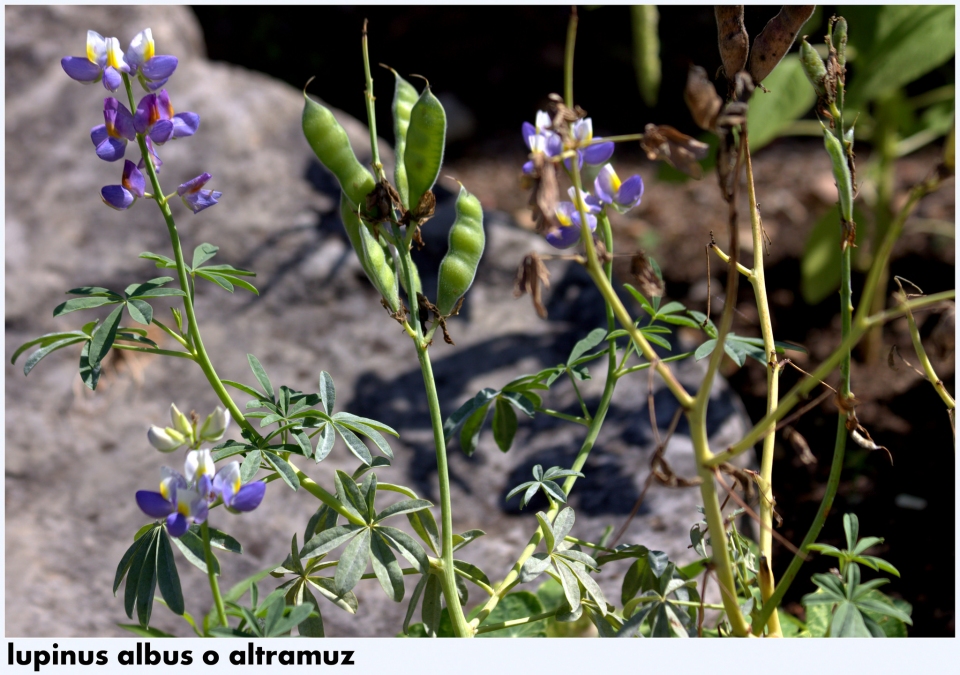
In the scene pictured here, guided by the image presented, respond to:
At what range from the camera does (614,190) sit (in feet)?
2.40

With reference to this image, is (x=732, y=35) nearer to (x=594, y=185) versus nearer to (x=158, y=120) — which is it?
(x=594, y=185)

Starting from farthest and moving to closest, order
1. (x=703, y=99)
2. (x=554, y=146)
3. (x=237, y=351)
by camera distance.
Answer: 1. (x=237, y=351)
2. (x=554, y=146)
3. (x=703, y=99)

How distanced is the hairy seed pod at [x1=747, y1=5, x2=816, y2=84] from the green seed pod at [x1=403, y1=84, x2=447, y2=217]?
0.28m

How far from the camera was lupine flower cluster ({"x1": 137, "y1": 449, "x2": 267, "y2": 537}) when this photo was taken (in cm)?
56

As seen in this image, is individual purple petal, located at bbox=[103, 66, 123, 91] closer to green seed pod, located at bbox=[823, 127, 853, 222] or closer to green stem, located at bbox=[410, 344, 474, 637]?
green stem, located at bbox=[410, 344, 474, 637]

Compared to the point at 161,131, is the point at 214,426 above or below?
below

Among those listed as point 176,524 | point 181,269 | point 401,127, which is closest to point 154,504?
point 176,524

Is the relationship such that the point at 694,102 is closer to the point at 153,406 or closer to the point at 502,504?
the point at 502,504

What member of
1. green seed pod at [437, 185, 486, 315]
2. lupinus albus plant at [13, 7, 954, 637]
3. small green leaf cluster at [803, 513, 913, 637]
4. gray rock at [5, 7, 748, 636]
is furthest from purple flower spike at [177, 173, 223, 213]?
gray rock at [5, 7, 748, 636]

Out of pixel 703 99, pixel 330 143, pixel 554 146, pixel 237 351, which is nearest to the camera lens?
pixel 703 99

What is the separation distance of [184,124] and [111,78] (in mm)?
64

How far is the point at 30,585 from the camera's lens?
1.25m

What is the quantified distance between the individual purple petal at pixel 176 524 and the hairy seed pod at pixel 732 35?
0.56 metres

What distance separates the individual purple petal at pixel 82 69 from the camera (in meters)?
0.66
